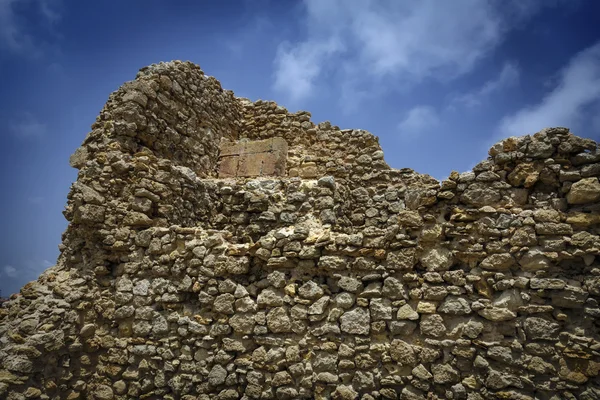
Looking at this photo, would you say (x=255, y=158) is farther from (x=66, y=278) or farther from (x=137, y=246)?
(x=66, y=278)

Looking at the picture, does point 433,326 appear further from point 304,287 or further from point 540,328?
point 304,287

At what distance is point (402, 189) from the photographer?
8742 millimetres

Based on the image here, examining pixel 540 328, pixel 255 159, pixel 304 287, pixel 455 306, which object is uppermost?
pixel 255 159

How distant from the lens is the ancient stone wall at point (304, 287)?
3584mm

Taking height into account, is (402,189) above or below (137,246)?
above

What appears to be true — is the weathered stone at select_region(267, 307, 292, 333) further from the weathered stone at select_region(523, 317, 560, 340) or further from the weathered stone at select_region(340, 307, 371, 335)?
the weathered stone at select_region(523, 317, 560, 340)

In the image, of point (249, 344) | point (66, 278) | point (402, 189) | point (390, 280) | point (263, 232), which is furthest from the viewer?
point (402, 189)

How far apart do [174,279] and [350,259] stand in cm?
266

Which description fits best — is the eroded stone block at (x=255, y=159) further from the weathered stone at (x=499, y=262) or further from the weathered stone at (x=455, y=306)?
the weathered stone at (x=499, y=262)

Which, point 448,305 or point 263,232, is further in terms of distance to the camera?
point 263,232

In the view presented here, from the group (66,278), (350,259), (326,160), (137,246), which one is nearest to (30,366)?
(66,278)

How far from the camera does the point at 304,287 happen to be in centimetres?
453

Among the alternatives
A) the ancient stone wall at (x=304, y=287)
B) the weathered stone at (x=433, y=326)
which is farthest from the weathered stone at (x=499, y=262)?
the weathered stone at (x=433, y=326)

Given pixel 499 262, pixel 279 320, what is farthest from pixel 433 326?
pixel 279 320
